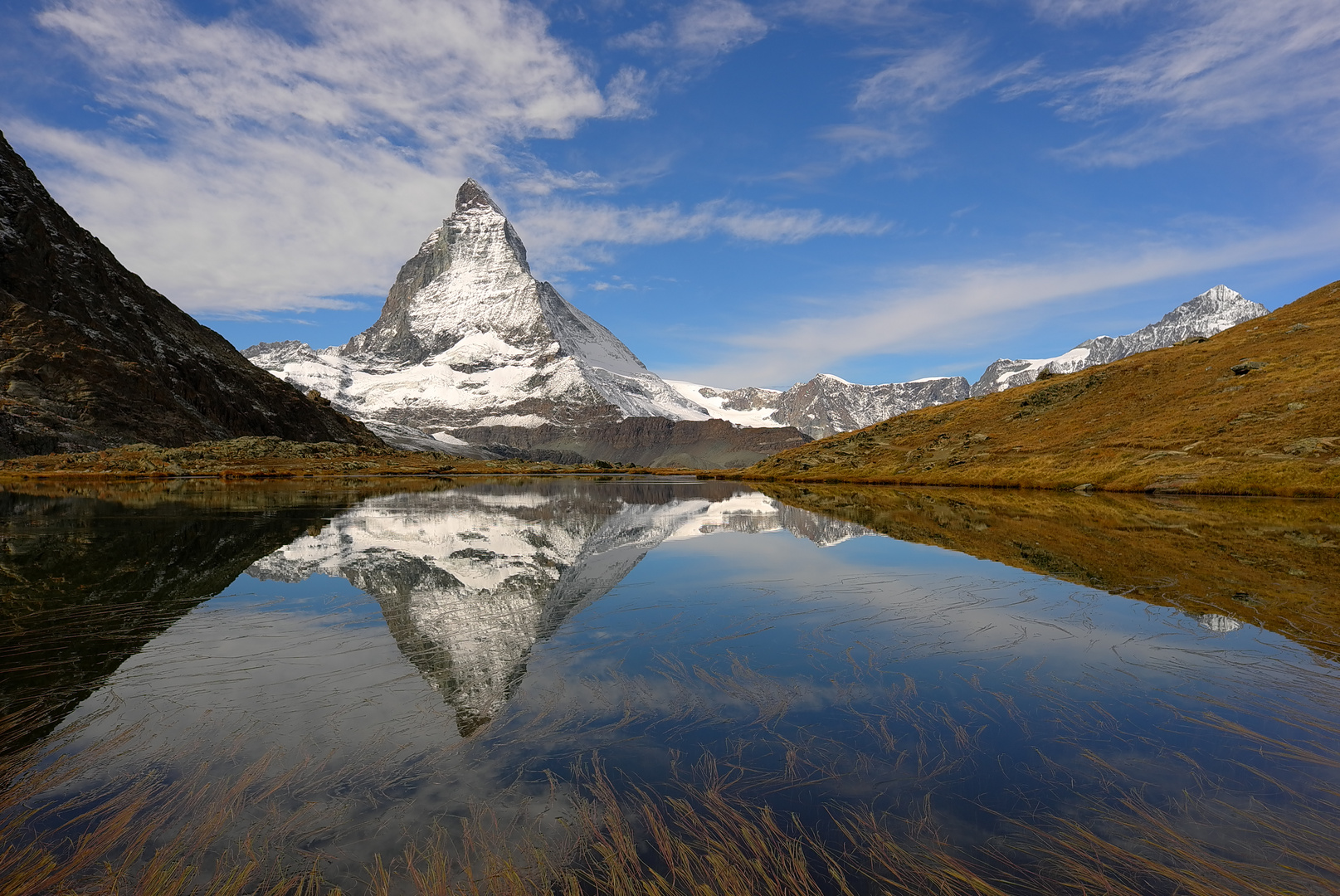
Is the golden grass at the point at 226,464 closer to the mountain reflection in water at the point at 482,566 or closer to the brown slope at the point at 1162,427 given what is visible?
the mountain reflection in water at the point at 482,566

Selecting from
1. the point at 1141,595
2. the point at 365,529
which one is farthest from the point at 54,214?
the point at 1141,595

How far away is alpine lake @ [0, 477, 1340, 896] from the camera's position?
20.0 feet

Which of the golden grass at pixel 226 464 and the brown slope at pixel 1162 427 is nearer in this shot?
the brown slope at pixel 1162 427

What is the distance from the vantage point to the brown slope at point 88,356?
398ft

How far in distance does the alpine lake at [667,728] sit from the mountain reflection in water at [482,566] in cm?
18

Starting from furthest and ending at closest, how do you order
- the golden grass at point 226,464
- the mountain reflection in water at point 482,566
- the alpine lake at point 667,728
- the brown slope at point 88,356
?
the brown slope at point 88,356 → the golden grass at point 226,464 → the mountain reflection in water at point 482,566 → the alpine lake at point 667,728

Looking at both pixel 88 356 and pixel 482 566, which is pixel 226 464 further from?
pixel 482 566

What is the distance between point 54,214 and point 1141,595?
213 m

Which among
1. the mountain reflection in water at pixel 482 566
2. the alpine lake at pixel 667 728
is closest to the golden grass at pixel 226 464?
the mountain reflection in water at pixel 482 566

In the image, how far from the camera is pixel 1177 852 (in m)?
6.23

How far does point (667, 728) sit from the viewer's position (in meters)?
9.26

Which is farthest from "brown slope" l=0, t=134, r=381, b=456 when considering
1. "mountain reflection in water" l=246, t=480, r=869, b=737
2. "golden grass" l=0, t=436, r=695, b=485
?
"mountain reflection in water" l=246, t=480, r=869, b=737

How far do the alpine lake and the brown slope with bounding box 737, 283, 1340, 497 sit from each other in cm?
4272

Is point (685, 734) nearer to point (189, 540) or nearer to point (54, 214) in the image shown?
point (189, 540)
